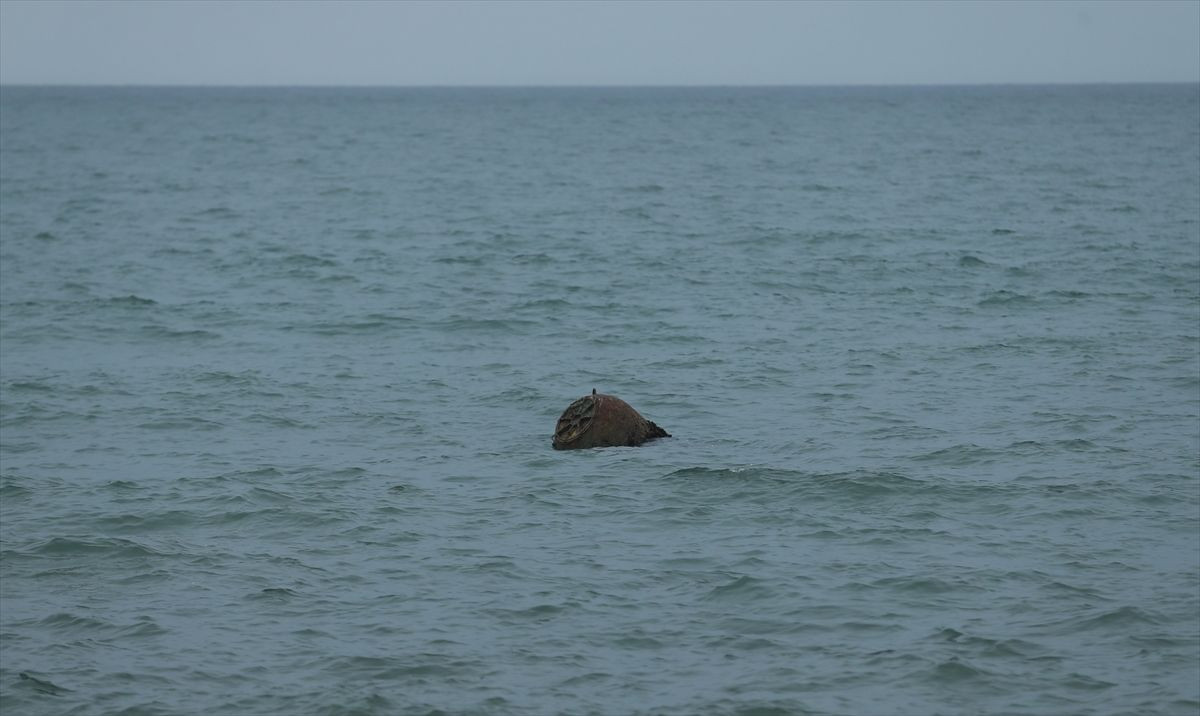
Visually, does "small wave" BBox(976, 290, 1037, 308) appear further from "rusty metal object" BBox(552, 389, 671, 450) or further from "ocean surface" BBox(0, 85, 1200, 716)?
"rusty metal object" BBox(552, 389, 671, 450)

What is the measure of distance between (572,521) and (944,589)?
4471 millimetres

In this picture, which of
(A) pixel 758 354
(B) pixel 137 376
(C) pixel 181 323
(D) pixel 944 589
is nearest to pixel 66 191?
(C) pixel 181 323

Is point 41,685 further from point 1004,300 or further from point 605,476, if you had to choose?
point 1004,300

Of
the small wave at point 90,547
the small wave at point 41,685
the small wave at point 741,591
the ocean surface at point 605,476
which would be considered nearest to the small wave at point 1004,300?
the ocean surface at point 605,476

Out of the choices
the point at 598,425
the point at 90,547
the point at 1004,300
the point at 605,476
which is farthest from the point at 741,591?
the point at 1004,300

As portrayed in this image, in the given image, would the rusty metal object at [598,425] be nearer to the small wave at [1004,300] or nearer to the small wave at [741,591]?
the small wave at [741,591]

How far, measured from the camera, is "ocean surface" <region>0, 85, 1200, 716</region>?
12.0m

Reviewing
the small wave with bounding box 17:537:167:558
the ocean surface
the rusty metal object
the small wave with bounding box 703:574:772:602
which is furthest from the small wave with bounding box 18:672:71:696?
the rusty metal object

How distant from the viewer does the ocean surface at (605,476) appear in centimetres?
1205

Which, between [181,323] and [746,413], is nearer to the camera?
[746,413]

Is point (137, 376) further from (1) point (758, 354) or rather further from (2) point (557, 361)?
(1) point (758, 354)

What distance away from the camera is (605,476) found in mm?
17797

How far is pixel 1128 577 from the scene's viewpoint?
45.9 feet

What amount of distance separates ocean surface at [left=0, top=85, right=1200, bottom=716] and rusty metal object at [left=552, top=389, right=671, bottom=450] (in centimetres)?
27
